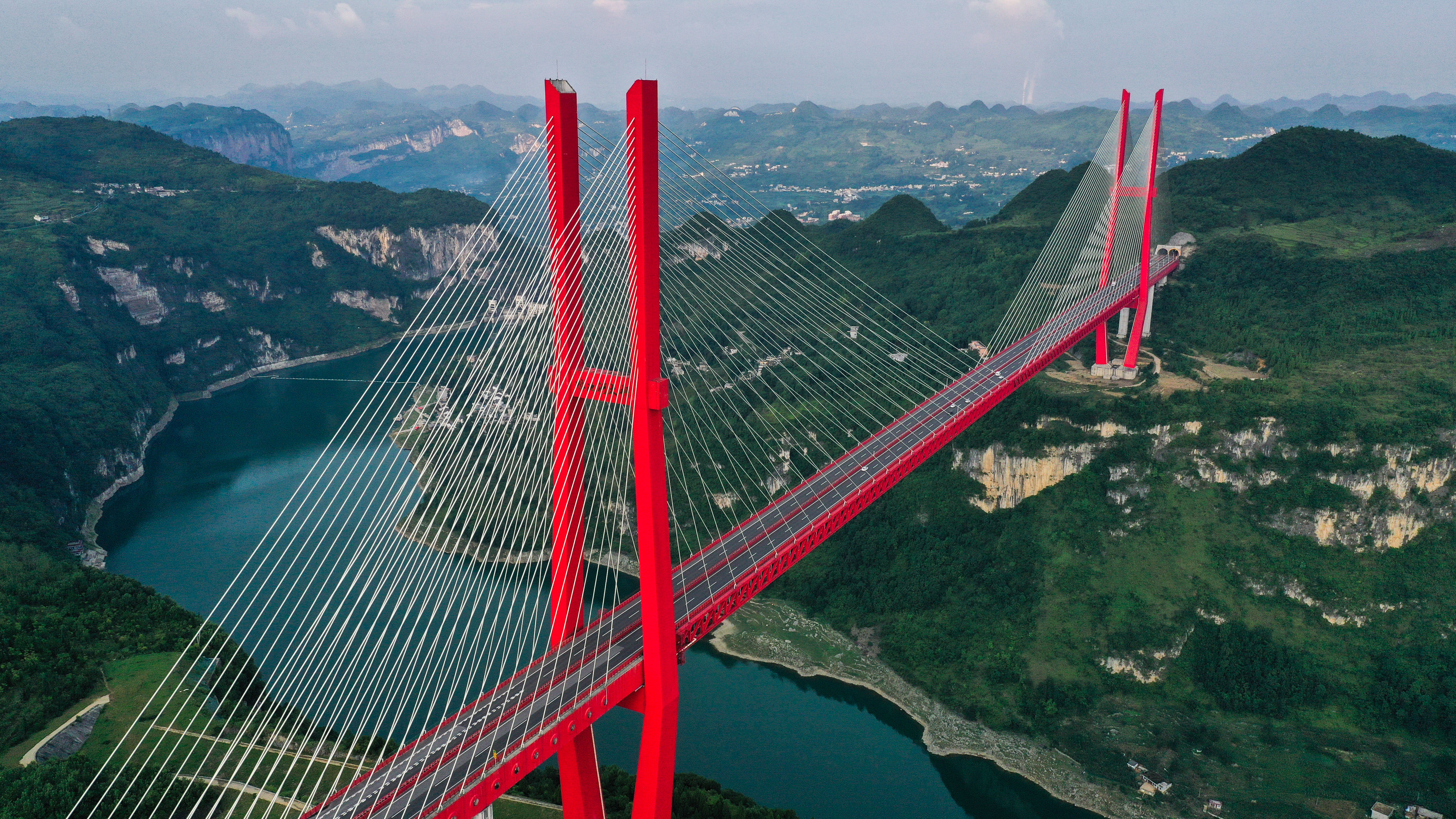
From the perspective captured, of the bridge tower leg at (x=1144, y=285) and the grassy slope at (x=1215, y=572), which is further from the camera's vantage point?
the bridge tower leg at (x=1144, y=285)

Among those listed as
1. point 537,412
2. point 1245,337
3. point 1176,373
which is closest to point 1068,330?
point 1176,373

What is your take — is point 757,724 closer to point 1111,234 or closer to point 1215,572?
point 1215,572

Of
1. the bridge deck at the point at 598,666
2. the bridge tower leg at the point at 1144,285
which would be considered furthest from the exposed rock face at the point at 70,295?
the bridge tower leg at the point at 1144,285

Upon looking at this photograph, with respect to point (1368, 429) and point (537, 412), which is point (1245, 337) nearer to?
point (1368, 429)

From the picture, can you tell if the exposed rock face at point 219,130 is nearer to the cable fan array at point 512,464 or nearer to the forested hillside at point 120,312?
the forested hillside at point 120,312

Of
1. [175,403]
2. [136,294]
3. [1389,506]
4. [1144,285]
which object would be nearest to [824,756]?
[1389,506]

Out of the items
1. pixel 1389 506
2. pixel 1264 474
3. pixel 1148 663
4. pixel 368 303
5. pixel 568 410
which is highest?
pixel 568 410
